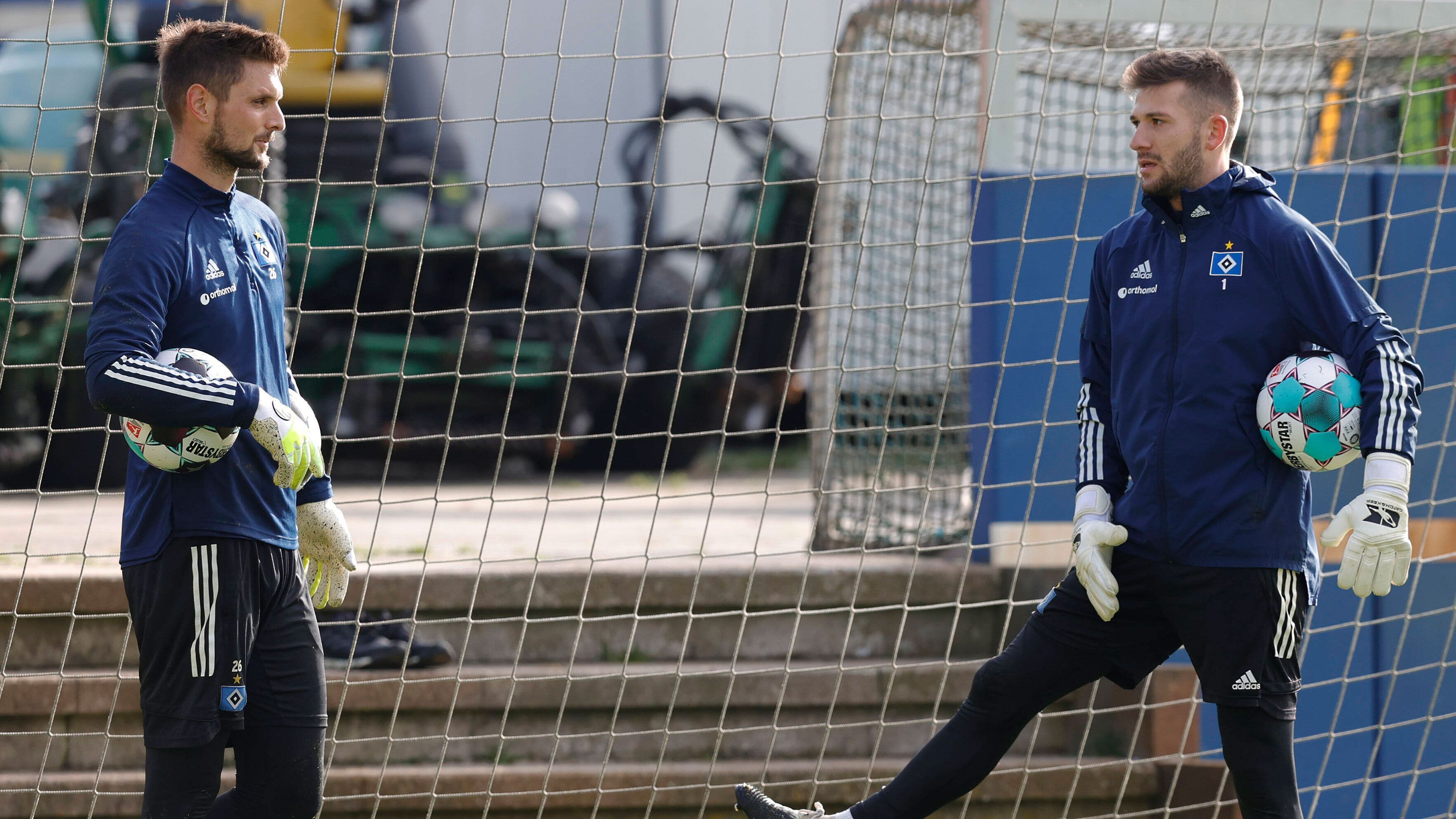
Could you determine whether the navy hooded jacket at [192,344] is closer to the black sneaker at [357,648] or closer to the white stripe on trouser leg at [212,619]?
the white stripe on trouser leg at [212,619]

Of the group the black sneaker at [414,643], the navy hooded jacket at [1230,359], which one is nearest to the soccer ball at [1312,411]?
the navy hooded jacket at [1230,359]

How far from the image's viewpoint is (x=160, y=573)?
234cm

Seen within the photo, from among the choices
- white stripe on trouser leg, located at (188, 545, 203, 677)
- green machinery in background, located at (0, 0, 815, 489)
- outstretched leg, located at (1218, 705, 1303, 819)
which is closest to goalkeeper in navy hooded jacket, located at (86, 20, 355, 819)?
white stripe on trouser leg, located at (188, 545, 203, 677)

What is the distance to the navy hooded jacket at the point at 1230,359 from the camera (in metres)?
2.37

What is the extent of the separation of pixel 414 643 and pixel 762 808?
139 centimetres

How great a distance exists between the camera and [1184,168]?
250 centimetres

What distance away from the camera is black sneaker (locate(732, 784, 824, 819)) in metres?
2.84

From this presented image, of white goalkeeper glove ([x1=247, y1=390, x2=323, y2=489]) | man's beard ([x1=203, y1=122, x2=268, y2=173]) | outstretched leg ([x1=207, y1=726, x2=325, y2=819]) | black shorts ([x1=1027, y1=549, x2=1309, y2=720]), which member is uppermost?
man's beard ([x1=203, y1=122, x2=268, y2=173])

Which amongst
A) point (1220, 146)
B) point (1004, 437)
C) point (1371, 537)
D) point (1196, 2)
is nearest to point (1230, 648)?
point (1371, 537)

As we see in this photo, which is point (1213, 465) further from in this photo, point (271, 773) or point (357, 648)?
point (357, 648)

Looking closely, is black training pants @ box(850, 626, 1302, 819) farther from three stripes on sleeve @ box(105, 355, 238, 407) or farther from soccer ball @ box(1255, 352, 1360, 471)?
three stripes on sleeve @ box(105, 355, 238, 407)

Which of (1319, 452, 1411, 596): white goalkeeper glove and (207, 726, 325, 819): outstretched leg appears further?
(207, 726, 325, 819): outstretched leg

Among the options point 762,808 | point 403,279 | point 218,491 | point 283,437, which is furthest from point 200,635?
point 403,279

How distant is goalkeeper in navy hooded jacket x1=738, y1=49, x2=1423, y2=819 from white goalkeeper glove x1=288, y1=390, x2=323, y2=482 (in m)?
1.31
